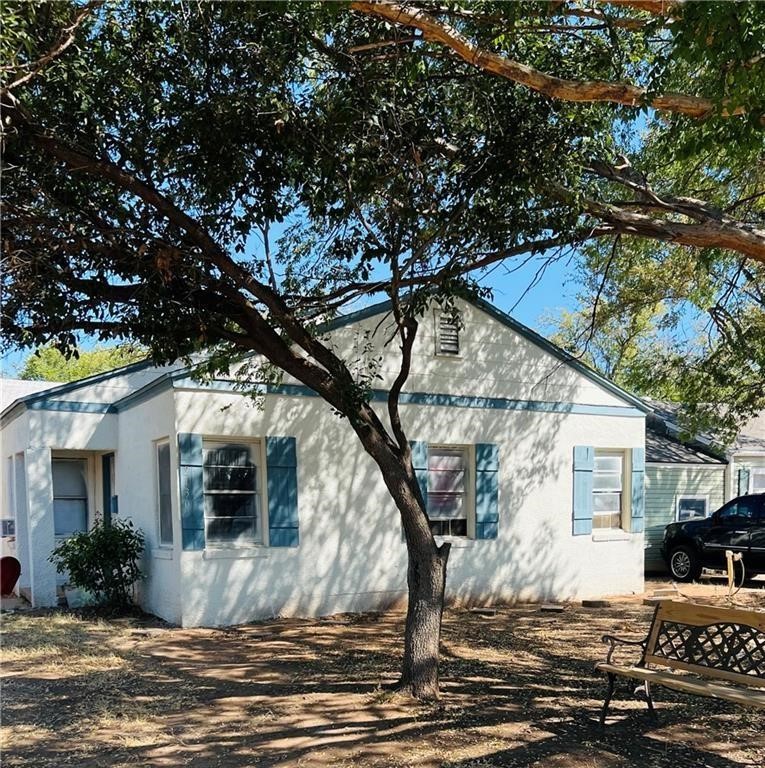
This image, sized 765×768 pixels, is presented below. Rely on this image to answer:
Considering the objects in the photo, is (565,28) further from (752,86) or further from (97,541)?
(97,541)

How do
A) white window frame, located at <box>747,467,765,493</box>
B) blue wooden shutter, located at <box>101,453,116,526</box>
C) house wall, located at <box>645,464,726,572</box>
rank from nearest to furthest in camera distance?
blue wooden shutter, located at <box>101,453,116,526</box>
house wall, located at <box>645,464,726,572</box>
white window frame, located at <box>747,467,765,493</box>

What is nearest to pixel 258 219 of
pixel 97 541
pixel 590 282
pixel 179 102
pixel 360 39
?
pixel 179 102

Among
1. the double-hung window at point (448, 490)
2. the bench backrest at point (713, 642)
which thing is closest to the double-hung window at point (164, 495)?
the double-hung window at point (448, 490)

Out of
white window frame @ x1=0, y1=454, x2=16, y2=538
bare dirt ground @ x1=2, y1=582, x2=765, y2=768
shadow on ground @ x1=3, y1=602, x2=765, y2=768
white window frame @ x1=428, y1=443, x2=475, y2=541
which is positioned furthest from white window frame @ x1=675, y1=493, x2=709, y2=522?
white window frame @ x1=0, y1=454, x2=16, y2=538

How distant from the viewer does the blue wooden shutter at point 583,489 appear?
1325 cm

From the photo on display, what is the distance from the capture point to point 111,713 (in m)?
6.40

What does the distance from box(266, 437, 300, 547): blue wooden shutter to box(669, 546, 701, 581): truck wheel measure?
30.8ft

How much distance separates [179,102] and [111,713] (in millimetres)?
5312

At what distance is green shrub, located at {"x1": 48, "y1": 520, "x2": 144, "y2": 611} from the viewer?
10789 mm

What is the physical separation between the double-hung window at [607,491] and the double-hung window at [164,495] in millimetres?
7408

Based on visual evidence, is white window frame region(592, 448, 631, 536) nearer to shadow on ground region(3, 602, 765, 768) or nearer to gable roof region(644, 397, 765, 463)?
gable roof region(644, 397, 765, 463)

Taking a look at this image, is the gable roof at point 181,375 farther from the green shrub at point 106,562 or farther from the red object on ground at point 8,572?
the red object on ground at point 8,572

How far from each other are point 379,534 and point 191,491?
9.82 ft

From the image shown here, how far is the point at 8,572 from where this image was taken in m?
12.0
